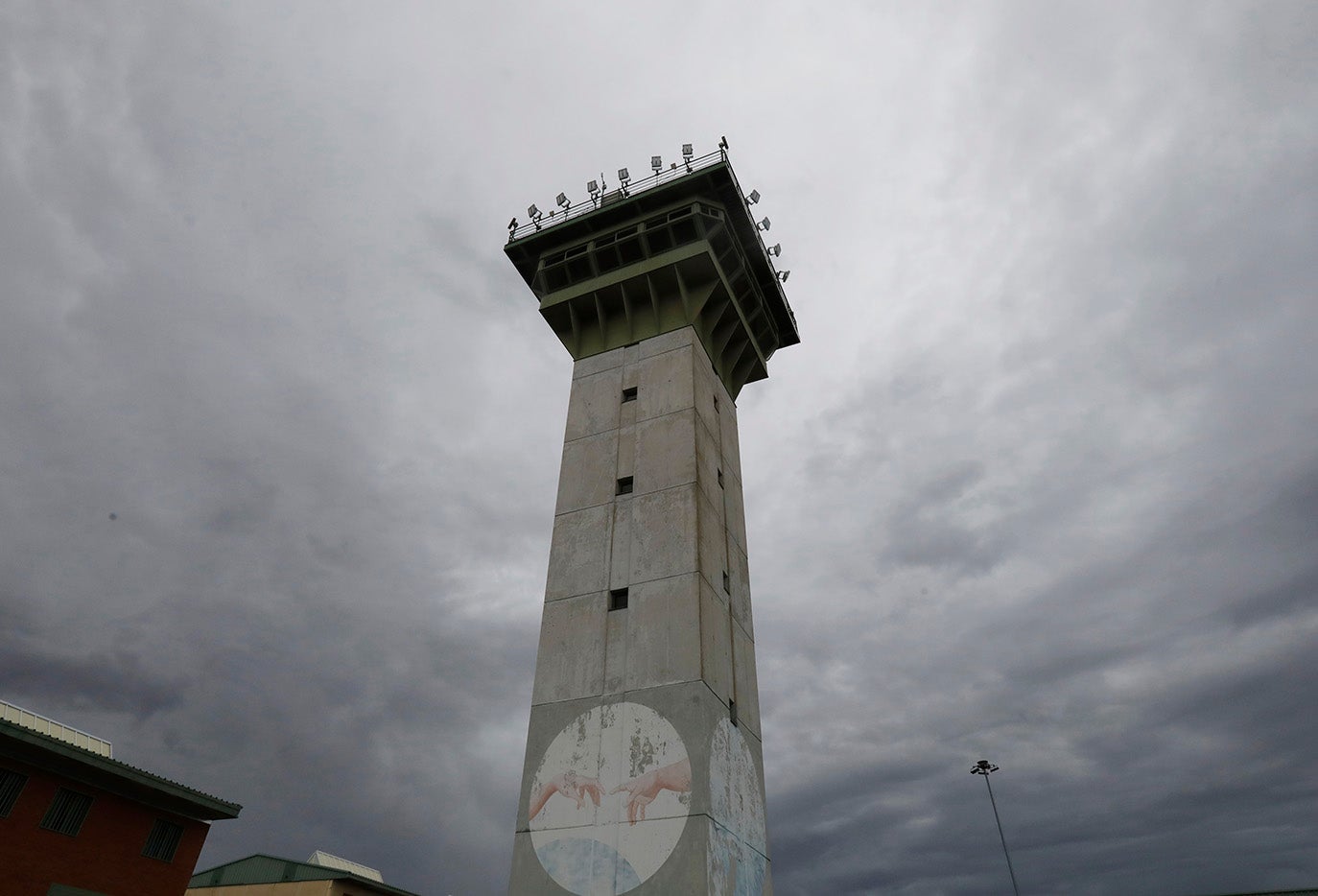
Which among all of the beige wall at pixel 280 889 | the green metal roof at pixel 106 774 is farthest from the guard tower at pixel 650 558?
the beige wall at pixel 280 889

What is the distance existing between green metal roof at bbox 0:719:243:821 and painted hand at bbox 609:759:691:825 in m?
22.4

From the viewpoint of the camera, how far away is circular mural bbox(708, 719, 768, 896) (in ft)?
77.3

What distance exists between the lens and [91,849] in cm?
3159

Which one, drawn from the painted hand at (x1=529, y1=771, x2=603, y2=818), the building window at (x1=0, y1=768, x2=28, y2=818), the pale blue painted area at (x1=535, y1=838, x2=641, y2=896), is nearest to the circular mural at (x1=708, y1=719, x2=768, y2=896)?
the pale blue painted area at (x1=535, y1=838, x2=641, y2=896)

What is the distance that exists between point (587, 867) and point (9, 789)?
23.2 m

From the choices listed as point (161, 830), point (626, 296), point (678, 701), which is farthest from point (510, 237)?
point (161, 830)

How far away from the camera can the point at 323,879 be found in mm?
45719

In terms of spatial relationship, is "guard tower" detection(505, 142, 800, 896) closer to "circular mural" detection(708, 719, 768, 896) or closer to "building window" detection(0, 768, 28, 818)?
"circular mural" detection(708, 719, 768, 896)

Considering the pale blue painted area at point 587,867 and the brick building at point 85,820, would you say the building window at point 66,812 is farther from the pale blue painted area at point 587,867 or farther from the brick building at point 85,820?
the pale blue painted area at point 587,867

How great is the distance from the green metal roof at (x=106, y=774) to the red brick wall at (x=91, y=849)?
1.01ft

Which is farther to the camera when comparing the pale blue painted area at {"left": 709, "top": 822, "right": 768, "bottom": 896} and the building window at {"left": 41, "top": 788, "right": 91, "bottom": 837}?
the building window at {"left": 41, "top": 788, "right": 91, "bottom": 837}

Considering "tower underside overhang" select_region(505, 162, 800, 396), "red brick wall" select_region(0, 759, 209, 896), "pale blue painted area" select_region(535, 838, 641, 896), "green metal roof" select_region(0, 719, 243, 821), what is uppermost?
"tower underside overhang" select_region(505, 162, 800, 396)

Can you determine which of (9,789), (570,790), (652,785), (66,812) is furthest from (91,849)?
(652,785)

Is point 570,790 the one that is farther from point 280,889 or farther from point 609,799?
point 280,889
